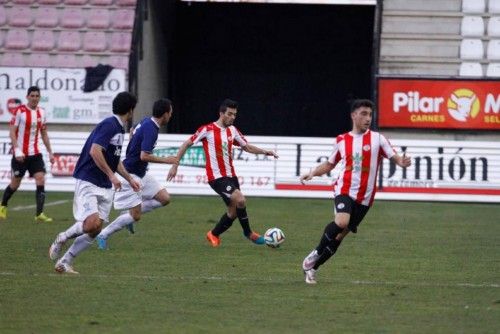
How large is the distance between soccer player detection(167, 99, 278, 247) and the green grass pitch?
1.07 feet

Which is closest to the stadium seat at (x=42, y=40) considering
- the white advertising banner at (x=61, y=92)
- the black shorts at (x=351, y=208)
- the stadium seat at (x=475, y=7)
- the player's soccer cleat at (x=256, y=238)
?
the white advertising banner at (x=61, y=92)

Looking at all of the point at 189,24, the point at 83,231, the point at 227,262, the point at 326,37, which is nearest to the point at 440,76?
the point at 326,37

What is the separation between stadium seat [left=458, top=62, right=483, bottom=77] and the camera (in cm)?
2817

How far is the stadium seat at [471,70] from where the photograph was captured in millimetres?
28172

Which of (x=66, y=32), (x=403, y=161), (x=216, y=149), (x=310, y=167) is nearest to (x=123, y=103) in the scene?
(x=403, y=161)

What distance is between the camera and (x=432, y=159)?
24.5m

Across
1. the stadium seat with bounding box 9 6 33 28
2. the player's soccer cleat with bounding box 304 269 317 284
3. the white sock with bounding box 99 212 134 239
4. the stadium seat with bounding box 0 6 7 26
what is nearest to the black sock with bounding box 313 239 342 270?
the player's soccer cleat with bounding box 304 269 317 284

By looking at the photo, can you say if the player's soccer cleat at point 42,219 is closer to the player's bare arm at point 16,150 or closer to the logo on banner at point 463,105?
the player's bare arm at point 16,150

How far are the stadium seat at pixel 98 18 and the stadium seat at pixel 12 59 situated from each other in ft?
5.97

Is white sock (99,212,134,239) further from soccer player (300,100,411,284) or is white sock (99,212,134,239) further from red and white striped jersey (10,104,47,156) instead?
red and white striped jersey (10,104,47,156)

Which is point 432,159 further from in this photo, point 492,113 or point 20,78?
point 20,78

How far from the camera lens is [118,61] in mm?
28219

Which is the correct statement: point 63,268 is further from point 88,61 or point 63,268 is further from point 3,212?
point 88,61

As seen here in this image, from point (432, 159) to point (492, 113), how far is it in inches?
123
